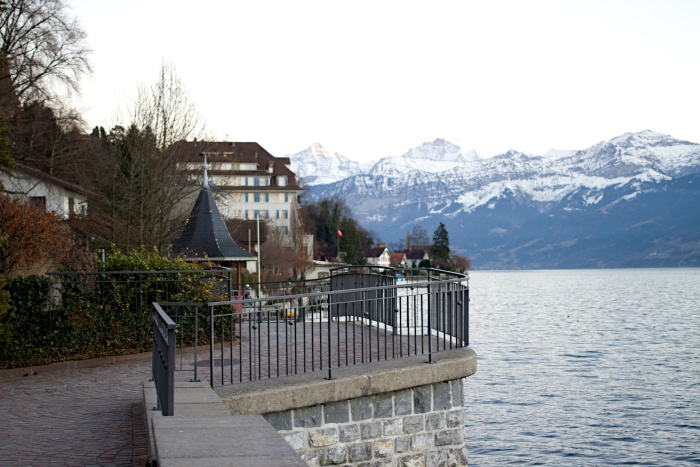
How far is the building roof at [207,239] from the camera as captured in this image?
24.3m

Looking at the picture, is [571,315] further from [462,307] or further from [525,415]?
[462,307]

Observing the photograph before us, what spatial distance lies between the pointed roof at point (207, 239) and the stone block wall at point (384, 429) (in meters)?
13.1

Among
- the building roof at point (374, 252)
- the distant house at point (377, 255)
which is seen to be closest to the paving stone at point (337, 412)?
the building roof at point (374, 252)

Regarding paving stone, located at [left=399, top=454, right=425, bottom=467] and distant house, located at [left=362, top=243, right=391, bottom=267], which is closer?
paving stone, located at [left=399, top=454, right=425, bottom=467]

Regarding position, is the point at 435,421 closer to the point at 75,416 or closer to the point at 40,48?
the point at 75,416

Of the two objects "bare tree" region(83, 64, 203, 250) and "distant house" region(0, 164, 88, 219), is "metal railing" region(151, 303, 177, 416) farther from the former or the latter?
"distant house" region(0, 164, 88, 219)

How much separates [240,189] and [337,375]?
113m

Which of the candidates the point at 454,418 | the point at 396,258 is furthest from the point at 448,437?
the point at 396,258

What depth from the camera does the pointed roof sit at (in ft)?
79.8

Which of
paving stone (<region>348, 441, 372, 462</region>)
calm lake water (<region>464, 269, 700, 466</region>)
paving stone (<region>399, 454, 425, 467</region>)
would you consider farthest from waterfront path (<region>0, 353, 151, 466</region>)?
calm lake water (<region>464, 269, 700, 466</region>)

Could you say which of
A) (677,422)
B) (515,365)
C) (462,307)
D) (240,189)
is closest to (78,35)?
(515,365)

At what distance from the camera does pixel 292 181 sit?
126688mm

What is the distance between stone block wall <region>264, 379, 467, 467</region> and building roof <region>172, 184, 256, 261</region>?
13.1 m

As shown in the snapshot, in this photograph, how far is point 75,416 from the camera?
34.9 ft
